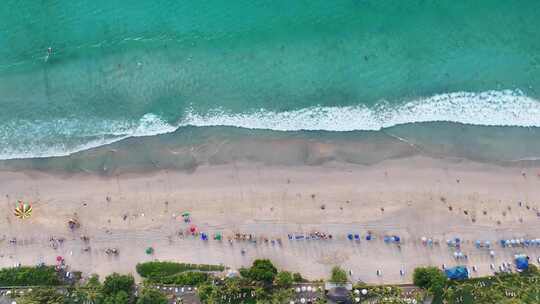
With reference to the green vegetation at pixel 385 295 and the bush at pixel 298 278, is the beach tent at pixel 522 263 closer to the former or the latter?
the green vegetation at pixel 385 295

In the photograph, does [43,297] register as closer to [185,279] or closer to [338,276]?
[185,279]

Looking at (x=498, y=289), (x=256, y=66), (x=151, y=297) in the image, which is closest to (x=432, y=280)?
(x=498, y=289)

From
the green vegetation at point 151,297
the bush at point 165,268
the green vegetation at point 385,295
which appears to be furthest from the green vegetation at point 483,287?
the green vegetation at point 151,297

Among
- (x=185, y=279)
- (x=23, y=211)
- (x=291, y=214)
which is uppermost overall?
(x=23, y=211)

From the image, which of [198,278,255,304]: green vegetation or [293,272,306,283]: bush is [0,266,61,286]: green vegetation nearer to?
[198,278,255,304]: green vegetation

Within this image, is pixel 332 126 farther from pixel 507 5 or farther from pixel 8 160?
pixel 8 160
